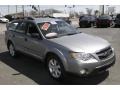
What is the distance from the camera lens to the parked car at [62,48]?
541 centimetres

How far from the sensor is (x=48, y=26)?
22.5 feet

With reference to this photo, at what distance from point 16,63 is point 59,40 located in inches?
98.5

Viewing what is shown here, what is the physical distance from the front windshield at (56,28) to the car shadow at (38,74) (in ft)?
4.01

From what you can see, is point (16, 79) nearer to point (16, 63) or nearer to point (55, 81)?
point (55, 81)

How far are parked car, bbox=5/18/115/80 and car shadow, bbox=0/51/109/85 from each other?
25 centimetres

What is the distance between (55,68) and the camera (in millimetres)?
5965

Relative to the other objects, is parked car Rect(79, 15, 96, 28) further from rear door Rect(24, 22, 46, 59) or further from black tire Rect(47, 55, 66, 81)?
black tire Rect(47, 55, 66, 81)

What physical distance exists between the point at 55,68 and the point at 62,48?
624 mm

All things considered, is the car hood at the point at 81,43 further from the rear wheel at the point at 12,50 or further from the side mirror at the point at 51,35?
the rear wheel at the point at 12,50

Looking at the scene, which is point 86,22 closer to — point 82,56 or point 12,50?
point 12,50

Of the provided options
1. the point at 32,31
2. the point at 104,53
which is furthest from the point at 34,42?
the point at 104,53

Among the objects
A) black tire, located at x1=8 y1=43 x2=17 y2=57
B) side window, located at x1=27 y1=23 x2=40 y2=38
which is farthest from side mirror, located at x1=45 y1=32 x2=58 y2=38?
black tire, located at x1=8 y1=43 x2=17 y2=57
